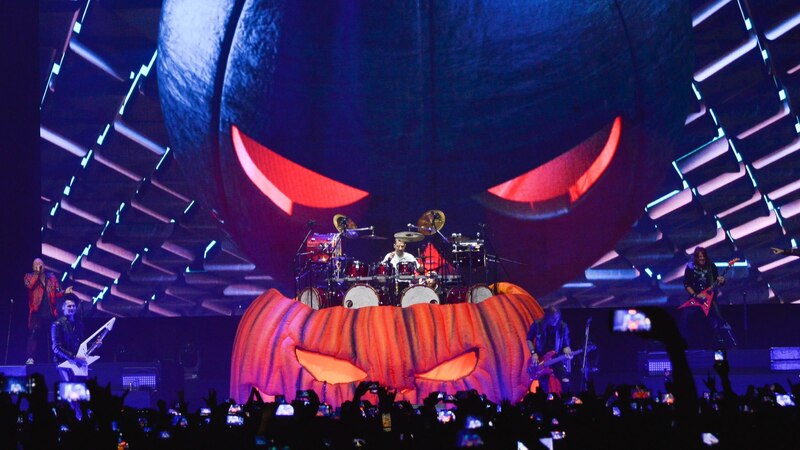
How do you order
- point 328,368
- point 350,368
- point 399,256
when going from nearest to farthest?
point 350,368 → point 328,368 → point 399,256

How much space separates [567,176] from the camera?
1195 cm

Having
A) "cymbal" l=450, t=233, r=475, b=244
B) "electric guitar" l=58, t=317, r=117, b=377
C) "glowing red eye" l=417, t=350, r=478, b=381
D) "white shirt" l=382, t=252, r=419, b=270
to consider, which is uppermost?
"cymbal" l=450, t=233, r=475, b=244

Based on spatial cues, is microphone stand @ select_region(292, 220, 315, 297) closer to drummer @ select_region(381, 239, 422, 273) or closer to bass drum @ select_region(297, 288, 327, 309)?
bass drum @ select_region(297, 288, 327, 309)

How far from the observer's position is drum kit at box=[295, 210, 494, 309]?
1134 centimetres

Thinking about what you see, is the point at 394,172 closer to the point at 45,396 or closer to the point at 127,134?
the point at 127,134

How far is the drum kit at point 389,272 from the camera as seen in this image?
11.3 meters

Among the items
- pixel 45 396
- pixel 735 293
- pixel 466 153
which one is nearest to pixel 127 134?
pixel 466 153

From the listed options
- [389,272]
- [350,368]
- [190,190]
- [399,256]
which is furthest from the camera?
[190,190]

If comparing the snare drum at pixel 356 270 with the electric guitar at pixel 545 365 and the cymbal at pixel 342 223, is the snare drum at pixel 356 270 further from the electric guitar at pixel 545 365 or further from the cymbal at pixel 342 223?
the electric guitar at pixel 545 365

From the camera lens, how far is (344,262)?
40.0ft

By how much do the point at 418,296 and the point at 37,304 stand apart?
14.9ft

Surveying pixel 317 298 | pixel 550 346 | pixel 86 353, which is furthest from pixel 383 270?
pixel 86 353

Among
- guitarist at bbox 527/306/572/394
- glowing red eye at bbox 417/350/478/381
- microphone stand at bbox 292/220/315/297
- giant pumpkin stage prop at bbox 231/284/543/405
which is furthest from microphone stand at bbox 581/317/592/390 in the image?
microphone stand at bbox 292/220/315/297

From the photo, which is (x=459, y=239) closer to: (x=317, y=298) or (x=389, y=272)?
(x=389, y=272)
